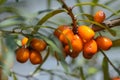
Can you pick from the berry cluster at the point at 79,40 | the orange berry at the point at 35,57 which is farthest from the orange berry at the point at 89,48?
the orange berry at the point at 35,57

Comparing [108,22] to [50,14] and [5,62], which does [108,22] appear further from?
[5,62]

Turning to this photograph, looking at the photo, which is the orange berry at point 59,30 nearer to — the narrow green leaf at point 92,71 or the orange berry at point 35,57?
the orange berry at point 35,57

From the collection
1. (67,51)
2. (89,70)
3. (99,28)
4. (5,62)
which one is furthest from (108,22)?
(89,70)

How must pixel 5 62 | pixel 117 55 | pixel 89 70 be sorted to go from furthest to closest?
pixel 117 55 → pixel 89 70 → pixel 5 62

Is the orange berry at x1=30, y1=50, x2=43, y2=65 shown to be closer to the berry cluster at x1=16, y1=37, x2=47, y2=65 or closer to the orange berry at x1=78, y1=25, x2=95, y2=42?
the berry cluster at x1=16, y1=37, x2=47, y2=65

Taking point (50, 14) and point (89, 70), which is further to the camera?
point (89, 70)

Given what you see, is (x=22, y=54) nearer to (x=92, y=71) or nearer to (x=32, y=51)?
(x=32, y=51)

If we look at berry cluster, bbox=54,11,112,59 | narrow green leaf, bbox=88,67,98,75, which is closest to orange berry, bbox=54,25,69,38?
berry cluster, bbox=54,11,112,59
